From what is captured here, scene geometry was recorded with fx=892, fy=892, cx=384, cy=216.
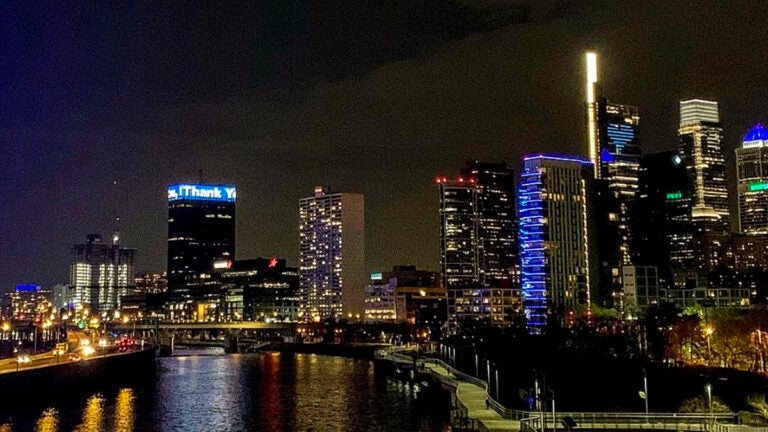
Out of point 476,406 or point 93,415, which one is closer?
point 476,406

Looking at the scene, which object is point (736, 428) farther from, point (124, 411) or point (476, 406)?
point (124, 411)

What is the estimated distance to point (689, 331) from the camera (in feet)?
429

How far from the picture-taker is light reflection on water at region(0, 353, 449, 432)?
90938mm

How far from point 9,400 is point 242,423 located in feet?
108

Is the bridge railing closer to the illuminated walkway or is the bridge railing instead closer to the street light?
the illuminated walkway

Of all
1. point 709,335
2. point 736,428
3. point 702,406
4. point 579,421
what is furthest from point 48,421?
point 709,335

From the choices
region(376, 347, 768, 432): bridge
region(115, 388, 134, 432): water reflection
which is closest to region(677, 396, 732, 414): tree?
region(376, 347, 768, 432): bridge

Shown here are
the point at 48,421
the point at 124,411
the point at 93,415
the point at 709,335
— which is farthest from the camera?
the point at 709,335

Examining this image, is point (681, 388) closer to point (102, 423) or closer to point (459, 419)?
point (459, 419)

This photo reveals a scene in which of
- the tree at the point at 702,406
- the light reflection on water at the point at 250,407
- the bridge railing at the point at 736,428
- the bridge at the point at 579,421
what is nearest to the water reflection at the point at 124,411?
the light reflection on water at the point at 250,407

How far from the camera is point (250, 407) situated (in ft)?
352

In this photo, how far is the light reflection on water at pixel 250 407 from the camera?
90.9 metres

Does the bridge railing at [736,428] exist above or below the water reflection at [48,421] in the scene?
above

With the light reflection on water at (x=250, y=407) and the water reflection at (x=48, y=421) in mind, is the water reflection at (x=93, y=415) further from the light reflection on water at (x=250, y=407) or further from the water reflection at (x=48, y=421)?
the water reflection at (x=48, y=421)
